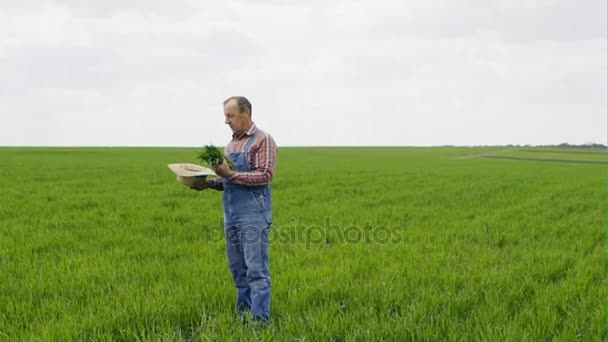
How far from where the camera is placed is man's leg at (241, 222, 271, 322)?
3.22m

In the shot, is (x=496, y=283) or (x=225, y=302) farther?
(x=496, y=283)

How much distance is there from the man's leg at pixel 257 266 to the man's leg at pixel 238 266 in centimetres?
15

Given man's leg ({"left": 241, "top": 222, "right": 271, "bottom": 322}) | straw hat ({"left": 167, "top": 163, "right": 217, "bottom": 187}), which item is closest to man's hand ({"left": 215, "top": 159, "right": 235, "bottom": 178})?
straw hat ({"left": 167, "top": 163, "right": 217, "bottom": 187})

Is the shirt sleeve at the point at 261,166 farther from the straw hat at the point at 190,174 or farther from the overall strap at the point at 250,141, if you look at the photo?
the straw hat at the point at 190,174

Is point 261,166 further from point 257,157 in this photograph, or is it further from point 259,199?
point 259,199

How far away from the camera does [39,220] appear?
26.0ft

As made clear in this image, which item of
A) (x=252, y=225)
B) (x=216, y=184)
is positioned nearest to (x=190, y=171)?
(x=216, y=184)

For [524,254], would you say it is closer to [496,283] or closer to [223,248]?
[496,283]

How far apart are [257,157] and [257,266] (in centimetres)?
86

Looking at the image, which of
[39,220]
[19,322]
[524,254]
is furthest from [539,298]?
[39,220]

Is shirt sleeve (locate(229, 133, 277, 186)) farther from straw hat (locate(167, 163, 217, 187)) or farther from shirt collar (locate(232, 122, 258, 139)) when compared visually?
straw hat (locate(167, 163, 217, 187))

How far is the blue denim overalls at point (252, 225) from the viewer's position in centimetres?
320

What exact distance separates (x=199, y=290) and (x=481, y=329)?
8.25 ft

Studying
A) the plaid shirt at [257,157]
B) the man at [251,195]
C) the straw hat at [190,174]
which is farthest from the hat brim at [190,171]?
the plaid shirt at [257,157]
